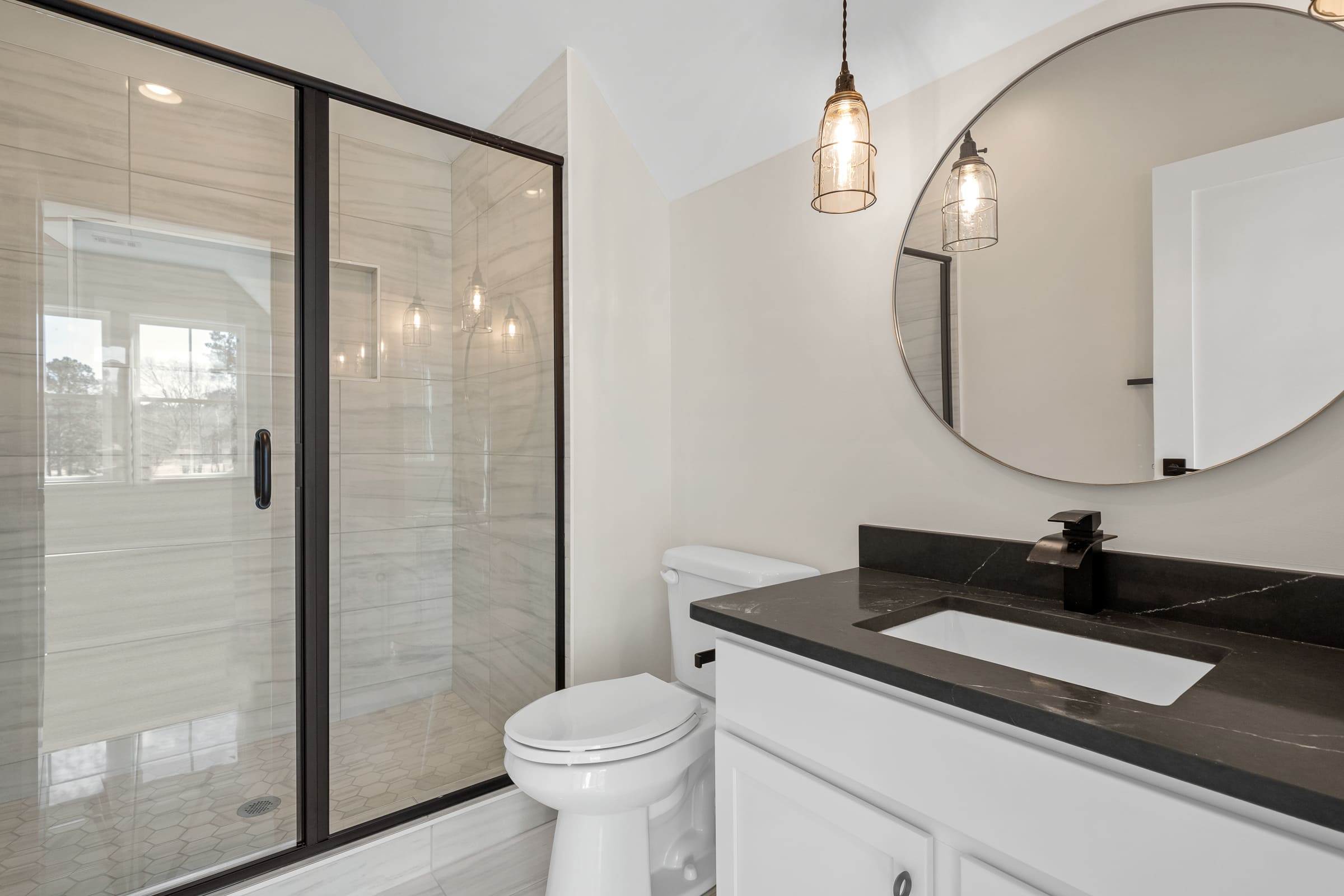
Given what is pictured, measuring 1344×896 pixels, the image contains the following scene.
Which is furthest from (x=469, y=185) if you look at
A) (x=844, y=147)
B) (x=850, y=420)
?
(x=850, y=420)

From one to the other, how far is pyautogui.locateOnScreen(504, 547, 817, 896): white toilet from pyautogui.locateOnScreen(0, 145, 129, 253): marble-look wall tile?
4.83 ft

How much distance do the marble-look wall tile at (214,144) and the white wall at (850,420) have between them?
119cm

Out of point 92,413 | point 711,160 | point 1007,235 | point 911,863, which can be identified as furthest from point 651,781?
point 711,160

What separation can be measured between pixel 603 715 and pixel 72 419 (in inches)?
53.4

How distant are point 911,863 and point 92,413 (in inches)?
71.8

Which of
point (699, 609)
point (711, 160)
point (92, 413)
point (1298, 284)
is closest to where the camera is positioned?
point (1298, 284)

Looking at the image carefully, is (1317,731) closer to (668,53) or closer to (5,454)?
(668,53)

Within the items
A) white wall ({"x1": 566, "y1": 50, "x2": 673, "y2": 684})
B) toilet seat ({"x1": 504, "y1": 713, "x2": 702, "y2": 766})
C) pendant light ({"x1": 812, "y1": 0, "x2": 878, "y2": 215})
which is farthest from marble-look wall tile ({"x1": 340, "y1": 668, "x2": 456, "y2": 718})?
pendant light ({"x1": 812, "y1": 0, "x2": 878, "y2": 215})

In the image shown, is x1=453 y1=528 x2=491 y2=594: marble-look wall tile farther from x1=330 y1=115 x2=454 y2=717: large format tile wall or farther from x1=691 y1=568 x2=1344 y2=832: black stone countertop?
x1=691 y1=568 x2=1344 y2=832: black stone countertop

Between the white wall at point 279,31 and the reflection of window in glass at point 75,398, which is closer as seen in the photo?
the reflection of window in glass at point 75,398

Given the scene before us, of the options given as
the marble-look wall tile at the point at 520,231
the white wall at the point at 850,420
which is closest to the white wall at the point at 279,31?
the marble-look wall tile at the point at 520,231

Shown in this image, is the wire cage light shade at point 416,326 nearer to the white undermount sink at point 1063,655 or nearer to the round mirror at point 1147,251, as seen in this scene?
the round mirror at point 1147,251

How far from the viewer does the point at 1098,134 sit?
1.22 m

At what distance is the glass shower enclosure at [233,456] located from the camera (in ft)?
4.69
